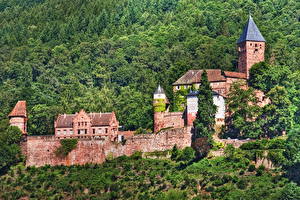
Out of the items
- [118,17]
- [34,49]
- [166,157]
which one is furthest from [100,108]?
[118,17]

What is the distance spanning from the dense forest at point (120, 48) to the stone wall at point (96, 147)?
270 inches

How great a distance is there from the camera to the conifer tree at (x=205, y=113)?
76.1 m

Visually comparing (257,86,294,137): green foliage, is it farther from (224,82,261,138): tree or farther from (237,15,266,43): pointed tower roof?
(237,15,266,43): pointed tower roof

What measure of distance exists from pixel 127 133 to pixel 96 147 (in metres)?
5.89

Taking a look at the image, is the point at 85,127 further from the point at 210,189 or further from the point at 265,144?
the point at 265,144

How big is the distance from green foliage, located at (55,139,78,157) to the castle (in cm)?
37

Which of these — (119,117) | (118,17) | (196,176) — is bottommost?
(196,176)

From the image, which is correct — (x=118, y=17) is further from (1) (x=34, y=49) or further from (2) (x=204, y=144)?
(2) (x=204, y=144)

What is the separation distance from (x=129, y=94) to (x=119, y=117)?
10161 mm

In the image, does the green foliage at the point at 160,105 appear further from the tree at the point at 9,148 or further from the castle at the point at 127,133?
the tree at the point at 9,148

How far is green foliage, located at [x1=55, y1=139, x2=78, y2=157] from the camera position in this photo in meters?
81.4

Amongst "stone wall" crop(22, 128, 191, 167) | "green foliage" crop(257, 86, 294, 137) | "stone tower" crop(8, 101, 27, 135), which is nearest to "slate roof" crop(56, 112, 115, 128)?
"stone wall" crop(22, 128, 191, 167)

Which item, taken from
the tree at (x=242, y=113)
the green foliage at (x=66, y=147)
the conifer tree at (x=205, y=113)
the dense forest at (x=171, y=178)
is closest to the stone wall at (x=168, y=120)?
the dense forest at (x=171, y=178)

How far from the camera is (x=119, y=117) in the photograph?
9194cm
